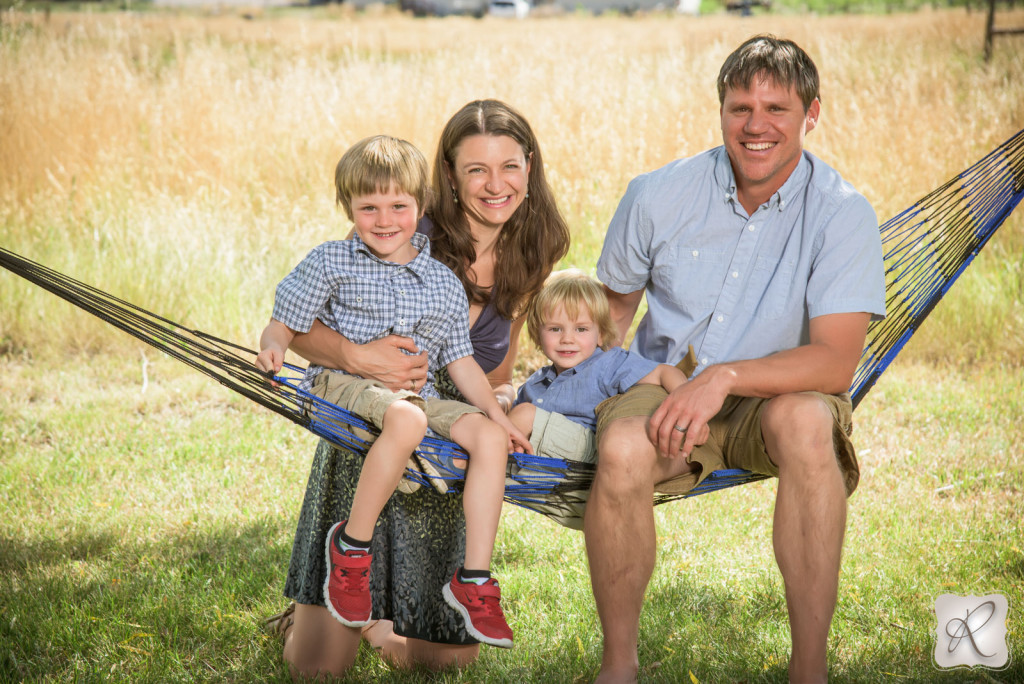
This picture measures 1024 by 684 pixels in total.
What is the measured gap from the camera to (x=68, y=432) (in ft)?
12.0

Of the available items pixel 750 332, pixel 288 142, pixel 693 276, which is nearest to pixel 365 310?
pixel 693 276

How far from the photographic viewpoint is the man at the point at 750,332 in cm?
186

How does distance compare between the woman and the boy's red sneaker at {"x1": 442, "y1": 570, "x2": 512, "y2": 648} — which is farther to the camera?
the woman

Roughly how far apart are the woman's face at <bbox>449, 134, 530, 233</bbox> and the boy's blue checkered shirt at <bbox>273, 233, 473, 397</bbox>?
0.70 feet

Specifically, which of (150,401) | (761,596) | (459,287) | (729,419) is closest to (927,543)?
(761,596)

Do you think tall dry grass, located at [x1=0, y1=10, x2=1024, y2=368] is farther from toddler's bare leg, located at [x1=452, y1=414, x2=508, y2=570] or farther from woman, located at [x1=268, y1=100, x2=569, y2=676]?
toddler's bare leg, located at [x1=452, y1=414, x2=508, y2=570]

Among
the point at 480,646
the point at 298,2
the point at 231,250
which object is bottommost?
the point at 480,646

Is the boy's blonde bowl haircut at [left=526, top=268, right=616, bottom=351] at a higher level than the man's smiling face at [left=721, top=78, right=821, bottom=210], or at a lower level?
lower

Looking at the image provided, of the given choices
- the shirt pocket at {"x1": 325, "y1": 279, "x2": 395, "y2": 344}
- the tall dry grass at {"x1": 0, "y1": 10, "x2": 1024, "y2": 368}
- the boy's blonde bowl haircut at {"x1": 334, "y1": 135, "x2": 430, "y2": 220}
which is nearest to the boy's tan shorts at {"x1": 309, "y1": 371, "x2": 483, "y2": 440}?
the shirt pocket at {"x1": 325, "y1": 279, "x2": 395, "y2": 344}

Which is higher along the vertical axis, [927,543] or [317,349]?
[317,349]

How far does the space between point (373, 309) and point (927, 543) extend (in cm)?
184

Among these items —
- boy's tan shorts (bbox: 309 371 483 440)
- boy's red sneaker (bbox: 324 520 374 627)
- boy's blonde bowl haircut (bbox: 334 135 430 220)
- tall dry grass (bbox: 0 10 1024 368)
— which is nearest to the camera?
boy's red sneaker (bbox: 324 520 374 627)

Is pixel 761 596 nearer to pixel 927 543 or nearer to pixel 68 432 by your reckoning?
pixel 927 543

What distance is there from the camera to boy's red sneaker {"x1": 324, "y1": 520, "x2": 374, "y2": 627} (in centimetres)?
193
